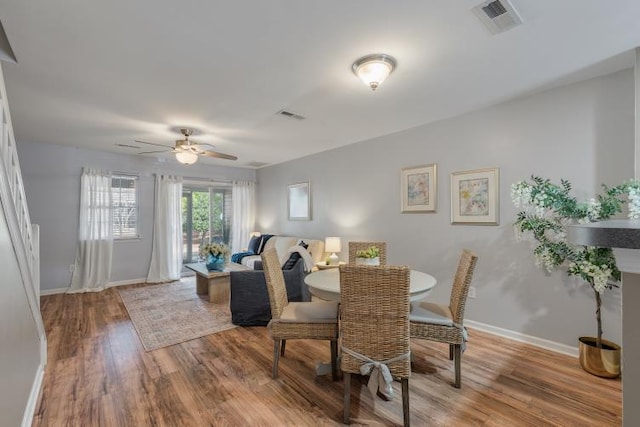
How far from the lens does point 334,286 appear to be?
2184mm

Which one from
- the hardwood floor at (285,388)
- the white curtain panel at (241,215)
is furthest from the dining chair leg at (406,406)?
the white curtain panel at (241,215)

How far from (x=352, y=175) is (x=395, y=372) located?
323 centimetres

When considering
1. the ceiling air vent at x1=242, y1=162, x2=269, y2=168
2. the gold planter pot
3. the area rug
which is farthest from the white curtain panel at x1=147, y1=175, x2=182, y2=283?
the gold planter pot

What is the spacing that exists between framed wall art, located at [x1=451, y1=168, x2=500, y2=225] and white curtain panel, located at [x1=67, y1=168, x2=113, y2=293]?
5.49 m

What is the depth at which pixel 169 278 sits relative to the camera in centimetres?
557

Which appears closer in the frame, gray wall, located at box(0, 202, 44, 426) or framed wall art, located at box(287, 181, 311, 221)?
gray wall, located at box(0, 202, 44, 426)

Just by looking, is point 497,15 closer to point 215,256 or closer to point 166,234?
point 215,256

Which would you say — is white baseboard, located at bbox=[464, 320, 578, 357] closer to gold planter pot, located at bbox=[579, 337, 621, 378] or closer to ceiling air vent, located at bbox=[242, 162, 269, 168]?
gold planter pot, located at bbox=[579, 337, 621, 378]

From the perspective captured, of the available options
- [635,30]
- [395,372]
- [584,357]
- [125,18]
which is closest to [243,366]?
[395,372]

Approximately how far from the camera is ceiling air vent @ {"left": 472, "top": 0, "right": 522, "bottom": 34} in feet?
5.28

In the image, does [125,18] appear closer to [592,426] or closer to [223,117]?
[223,117]

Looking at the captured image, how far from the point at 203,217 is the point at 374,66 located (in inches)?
207

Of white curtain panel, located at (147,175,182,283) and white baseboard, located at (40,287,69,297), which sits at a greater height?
white curtain panel, located at (147,175,182,283)

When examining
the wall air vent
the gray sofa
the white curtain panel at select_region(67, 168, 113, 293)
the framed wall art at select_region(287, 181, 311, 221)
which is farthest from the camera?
the framed wall art at select_region(287, 181, 311, 221)
